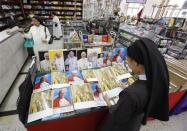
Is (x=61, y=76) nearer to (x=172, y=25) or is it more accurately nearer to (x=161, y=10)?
(x=172, y=25)

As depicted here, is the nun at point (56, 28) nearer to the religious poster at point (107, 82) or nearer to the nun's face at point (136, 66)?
the religious poster at point (107, 82)

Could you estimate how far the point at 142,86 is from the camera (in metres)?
0.84

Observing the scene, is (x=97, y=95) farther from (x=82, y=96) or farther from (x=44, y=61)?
(x=44, y=61)

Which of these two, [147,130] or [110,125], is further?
[147,130]

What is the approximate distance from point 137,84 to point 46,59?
3.78 feet

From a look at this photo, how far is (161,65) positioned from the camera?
0.81 meters

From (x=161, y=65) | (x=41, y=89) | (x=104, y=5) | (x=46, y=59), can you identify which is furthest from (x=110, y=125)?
(x=104, y=5)

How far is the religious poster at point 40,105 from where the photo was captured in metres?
1.11

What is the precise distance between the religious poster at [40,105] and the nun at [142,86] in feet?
2.10

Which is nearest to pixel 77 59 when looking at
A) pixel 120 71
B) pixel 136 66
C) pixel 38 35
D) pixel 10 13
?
pixel 120 71

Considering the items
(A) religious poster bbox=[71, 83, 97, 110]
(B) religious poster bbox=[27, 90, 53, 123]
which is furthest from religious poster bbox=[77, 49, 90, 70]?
(B) religious poster bbox=[27, 90, 53, 123]

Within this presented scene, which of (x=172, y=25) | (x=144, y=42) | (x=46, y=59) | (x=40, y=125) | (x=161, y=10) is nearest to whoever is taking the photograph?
(x=144, y=42)

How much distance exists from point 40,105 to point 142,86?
3.20 ft

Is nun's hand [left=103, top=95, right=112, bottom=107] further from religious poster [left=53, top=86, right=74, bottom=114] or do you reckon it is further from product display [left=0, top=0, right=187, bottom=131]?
religious poster [left=53, top=86, right=74, bottom=114]
